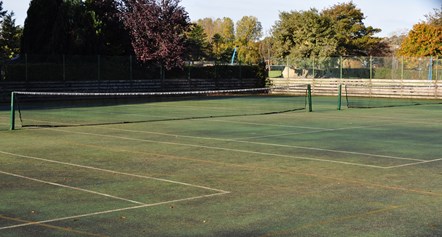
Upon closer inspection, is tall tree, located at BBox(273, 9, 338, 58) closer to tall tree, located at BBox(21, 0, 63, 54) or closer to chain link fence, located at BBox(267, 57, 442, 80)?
chain link fence, located at BBox(267, 57, 442, 80)

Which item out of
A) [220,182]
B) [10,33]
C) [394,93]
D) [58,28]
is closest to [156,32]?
[58,28]

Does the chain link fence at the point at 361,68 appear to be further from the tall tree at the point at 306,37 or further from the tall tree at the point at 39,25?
the tall tree at the point at 306,37

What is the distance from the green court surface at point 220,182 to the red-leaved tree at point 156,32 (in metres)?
26.8

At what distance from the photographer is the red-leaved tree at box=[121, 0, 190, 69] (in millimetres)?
47750

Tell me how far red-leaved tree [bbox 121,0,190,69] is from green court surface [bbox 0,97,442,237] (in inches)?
1053

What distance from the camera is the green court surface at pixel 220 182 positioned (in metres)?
8.55

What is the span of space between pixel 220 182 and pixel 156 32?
37.5 m

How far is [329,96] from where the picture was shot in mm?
48594

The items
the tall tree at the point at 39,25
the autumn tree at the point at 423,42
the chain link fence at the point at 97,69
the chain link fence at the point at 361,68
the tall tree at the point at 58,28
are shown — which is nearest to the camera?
the chain link fence at the point at 97,69

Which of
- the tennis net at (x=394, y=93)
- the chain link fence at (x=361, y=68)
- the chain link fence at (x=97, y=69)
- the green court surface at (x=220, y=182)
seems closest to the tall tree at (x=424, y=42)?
the chain link fence at (x=361, y=68)

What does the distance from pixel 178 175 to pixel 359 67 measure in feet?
125

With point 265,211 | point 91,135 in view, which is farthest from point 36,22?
point 265,211

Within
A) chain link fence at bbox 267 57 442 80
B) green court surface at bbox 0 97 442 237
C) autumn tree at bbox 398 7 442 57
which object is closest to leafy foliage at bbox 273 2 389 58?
autumn tree at bbox 398 7 442 57

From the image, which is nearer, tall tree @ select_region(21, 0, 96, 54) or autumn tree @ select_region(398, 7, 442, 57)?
tall tree @ select_region(21, 0, 96, 54)
